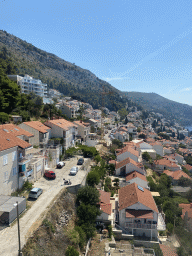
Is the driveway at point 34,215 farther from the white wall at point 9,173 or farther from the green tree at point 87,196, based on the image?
the white wall at point 9,173

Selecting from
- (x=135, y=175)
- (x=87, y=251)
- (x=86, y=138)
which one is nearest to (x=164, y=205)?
(x=135, y=175)

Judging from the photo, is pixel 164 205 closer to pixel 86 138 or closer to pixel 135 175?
pixel 135 175

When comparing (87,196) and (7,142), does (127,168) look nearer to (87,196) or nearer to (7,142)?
(87,196)

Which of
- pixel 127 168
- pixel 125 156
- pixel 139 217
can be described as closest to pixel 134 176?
pixel 127 168

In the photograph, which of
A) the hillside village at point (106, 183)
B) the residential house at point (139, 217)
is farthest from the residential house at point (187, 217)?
the residential house at point (139, 217)

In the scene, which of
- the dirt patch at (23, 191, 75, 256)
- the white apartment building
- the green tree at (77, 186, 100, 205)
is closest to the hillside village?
the green tree at (77, 186, 100, 205)

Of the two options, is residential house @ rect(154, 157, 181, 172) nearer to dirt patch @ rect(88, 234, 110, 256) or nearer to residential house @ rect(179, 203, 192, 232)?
residential house @ rect(179, 203, 192, 232)
